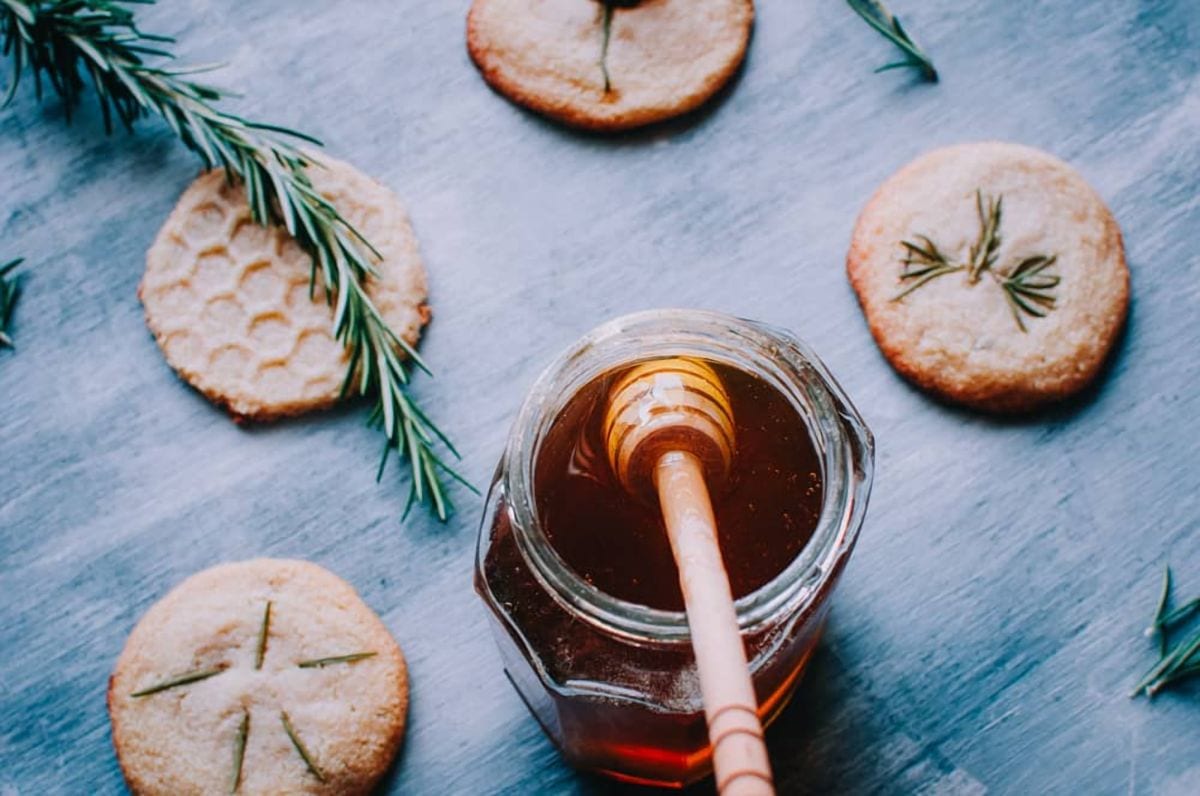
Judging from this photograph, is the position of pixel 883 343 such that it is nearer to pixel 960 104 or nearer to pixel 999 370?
pixel 999 370

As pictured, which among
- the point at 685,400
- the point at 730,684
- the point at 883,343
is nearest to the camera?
the point at 730,684

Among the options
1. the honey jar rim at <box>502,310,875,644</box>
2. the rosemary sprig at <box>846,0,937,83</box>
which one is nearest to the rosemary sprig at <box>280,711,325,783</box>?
the honey jar rim at <box>502,310,875,644</box>

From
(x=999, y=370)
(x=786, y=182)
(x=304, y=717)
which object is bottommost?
(x=304, y=717)

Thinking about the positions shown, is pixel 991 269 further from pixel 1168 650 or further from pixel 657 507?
pixel 657 507

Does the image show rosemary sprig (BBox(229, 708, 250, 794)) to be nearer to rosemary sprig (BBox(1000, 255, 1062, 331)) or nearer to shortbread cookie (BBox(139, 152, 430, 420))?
shortbread cookie (BBox(139, 152, 430, 420))

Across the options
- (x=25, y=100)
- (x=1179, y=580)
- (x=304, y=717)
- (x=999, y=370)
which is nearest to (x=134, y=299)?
(x=25, y=100)
